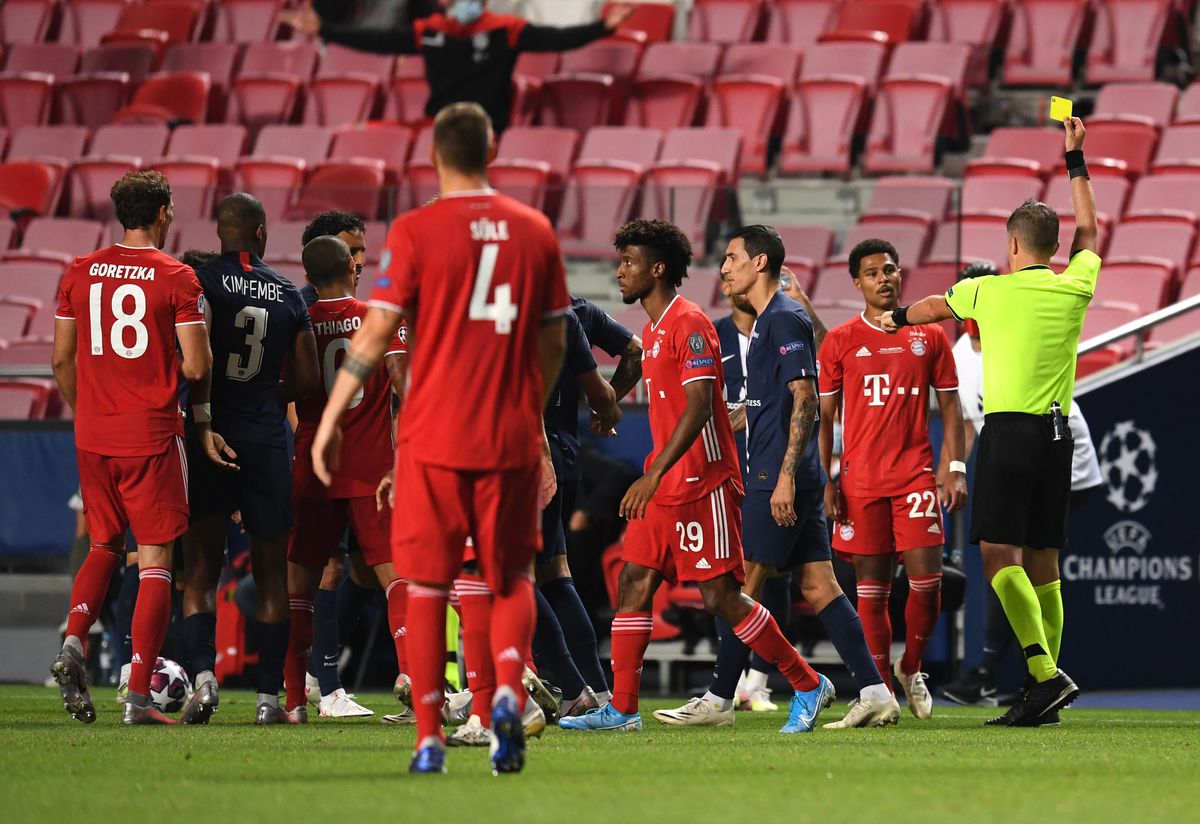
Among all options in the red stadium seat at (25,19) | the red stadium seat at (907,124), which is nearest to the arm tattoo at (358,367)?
the red stadium seat at (907,124)

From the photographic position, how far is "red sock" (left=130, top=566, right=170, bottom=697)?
6961 mm

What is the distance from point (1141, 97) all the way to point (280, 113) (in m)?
7.87

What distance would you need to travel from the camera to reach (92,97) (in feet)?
57.7

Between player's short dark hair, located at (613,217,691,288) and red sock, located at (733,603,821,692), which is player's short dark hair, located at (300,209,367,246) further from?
red sock, located at (733,603,821,692)

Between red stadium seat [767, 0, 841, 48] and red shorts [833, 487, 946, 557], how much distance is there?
379 inches

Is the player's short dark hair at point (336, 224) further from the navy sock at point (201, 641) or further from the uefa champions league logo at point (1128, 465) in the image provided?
the uefa champions league logo at point (1128, 465)

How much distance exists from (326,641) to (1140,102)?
937 cm

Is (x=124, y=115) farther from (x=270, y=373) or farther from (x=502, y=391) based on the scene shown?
(x=502, y=391)

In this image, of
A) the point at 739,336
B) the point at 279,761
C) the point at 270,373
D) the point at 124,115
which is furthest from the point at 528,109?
the point at 279,761

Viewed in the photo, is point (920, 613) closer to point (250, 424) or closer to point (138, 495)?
point (250, 424)

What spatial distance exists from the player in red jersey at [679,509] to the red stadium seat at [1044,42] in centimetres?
977

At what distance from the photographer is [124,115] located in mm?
16719

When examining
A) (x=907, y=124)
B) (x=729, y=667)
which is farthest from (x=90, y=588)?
(x=907, y=124)

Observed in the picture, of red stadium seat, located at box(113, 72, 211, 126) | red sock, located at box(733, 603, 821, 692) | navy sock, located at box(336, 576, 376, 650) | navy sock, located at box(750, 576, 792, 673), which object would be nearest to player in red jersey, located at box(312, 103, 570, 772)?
red sock, located at box(733, 603, 821, 692)
